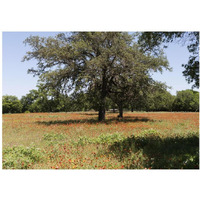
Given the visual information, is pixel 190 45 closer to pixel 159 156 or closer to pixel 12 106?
pixel 159 156

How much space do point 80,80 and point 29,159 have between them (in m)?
9.57

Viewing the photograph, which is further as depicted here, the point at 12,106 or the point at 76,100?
the point at 12,106

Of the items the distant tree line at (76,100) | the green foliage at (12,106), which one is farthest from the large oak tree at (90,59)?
the green foliage at (12,106)

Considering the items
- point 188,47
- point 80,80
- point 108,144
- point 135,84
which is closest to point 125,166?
point 108,144

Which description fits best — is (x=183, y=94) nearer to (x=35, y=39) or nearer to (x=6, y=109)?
(x=35, y=39)

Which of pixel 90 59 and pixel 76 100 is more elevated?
pixel 90 59

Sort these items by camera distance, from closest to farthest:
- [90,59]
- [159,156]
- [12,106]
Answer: [159,156] < [90,59] < [12,106]

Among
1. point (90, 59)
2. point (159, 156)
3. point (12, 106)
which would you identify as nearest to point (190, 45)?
point (159, 156)

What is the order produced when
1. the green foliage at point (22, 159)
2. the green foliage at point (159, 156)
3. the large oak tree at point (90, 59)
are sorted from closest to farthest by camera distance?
the green foliage at point (159, 156) < the green foliage at point (22, 159) < the large oak tree at point (90, 59)

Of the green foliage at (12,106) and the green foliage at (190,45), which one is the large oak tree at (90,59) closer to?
the green foliage at (190,45)

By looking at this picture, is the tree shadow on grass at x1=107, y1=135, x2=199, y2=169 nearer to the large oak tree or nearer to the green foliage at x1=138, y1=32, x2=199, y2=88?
the green foliage at x1=138, y1=32, x2=199, y2=88

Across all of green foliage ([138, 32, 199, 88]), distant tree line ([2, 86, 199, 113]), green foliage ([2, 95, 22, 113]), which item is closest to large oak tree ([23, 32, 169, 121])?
distant tree line ([2, 86, 199, 113])

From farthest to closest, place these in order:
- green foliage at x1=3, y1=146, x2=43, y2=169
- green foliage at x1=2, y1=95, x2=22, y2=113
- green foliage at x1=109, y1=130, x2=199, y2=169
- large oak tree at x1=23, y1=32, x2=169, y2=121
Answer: green foliage at x1=2, y1=95, x2=22, y2=113, large oak tree at x1=23, y1=32, x2=169, y2=121, green foliage at x1=3, y1=146, x2=43, y2=169, green foliage at x1=109, y1=130, x2=199, y2=169
